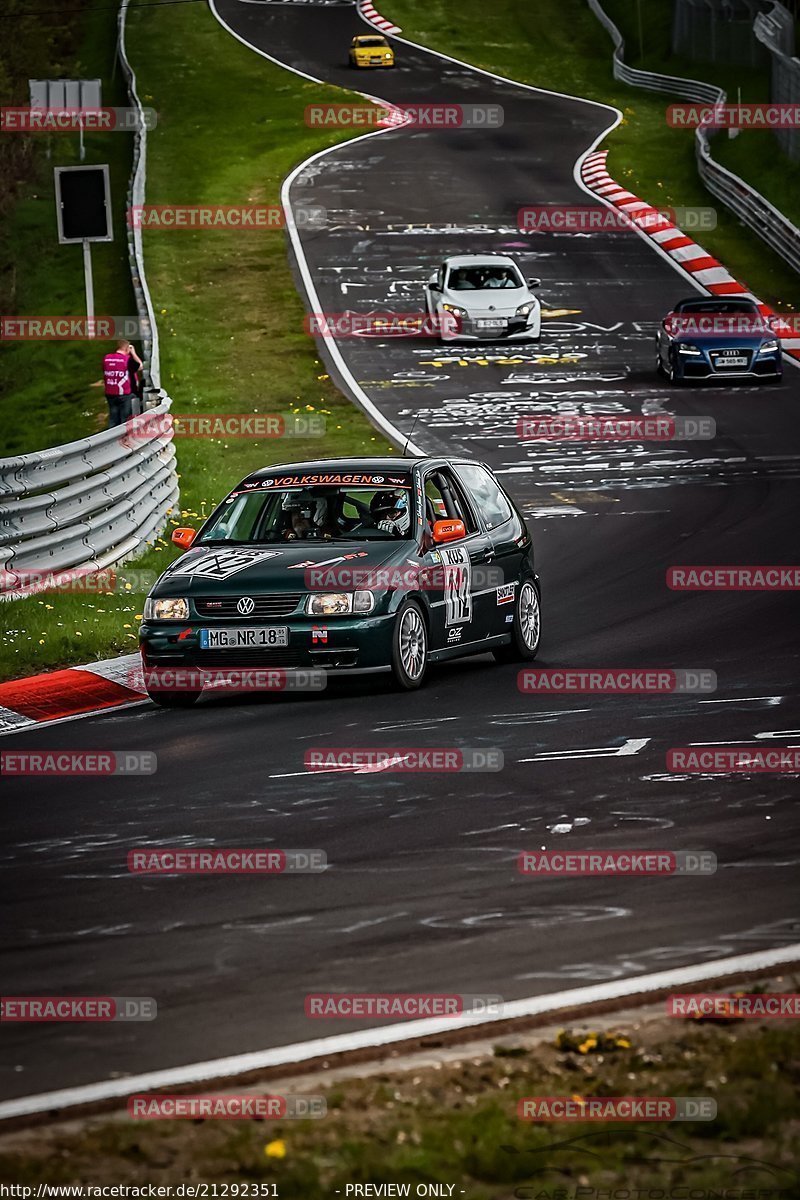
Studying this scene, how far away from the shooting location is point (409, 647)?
1252 centimetres

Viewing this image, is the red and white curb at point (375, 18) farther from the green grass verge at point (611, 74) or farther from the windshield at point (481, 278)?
the windshield at point (481, 278)

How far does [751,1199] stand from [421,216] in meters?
39.6

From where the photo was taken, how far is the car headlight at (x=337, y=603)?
12.2 metres

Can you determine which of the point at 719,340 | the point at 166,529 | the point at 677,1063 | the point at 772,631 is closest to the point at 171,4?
the point at 719,340

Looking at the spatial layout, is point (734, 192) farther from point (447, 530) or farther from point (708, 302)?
point (447, 530)

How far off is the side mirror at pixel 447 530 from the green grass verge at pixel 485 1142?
7.22 meters

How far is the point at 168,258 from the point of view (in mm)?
39188

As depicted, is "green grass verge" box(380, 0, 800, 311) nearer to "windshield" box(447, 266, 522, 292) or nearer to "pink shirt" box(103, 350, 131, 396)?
"windshield" box(447, 266, 522, 292)

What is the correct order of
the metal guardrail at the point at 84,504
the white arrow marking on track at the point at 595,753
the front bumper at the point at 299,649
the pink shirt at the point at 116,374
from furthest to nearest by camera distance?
the pink shirt at the point at 116,374
the metal guardrail at the point at 84,504
the front bumper at the point at 299,649
the white arrow marking on track at the point at 595,753

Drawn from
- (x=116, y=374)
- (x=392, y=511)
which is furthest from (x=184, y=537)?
(x=116, y=374)

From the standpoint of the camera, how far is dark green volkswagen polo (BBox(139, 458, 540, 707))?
12.2 metres

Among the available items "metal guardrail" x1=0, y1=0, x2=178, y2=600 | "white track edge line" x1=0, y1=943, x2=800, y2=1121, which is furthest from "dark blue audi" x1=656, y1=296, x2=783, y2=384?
"white track edge line" x1=0, y1=943, x2=800, y2=1121

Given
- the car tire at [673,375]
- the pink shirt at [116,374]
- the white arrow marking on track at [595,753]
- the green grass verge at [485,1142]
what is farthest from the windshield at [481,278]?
the green grass verge at [485,1142]

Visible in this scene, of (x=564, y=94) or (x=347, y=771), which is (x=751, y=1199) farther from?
(x=564, y=94)
